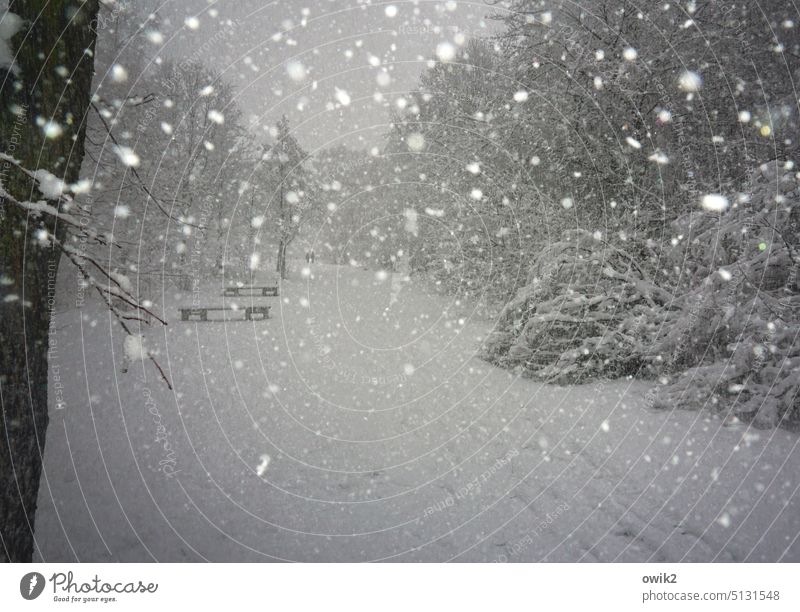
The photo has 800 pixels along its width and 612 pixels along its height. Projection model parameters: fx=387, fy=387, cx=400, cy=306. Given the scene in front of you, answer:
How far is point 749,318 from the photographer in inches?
192

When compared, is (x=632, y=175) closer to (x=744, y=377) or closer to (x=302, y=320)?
(x=744, y=377)

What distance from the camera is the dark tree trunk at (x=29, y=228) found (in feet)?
Answer: 8.60

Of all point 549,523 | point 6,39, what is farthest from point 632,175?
point 6,39

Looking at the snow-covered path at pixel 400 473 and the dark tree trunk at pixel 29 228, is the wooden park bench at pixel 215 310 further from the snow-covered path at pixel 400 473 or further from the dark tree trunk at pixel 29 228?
the dark tree trunk at pixel 29 228

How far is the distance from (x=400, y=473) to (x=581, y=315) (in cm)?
467

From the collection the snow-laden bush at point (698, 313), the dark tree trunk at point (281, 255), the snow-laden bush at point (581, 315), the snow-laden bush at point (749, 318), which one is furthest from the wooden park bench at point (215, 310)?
the dark tree trunk at point (281, 255)

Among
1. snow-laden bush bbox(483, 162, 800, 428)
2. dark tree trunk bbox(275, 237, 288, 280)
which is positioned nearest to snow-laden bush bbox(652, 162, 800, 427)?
snow-laden bush bbox(483, 162, 800, 428)

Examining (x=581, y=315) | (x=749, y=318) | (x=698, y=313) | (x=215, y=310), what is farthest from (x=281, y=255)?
(x=749, y=318)

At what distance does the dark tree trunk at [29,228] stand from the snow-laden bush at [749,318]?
6.82 metres

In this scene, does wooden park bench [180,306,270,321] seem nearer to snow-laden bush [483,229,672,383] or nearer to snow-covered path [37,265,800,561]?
snow-covered path [37,265,800,561]

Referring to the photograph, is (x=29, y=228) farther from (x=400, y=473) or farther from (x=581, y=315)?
(x=581, y=315)

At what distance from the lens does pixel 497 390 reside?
725cm

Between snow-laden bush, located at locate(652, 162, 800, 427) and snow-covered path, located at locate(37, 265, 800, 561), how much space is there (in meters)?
0.36

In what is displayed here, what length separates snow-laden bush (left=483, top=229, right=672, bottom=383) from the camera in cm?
673
